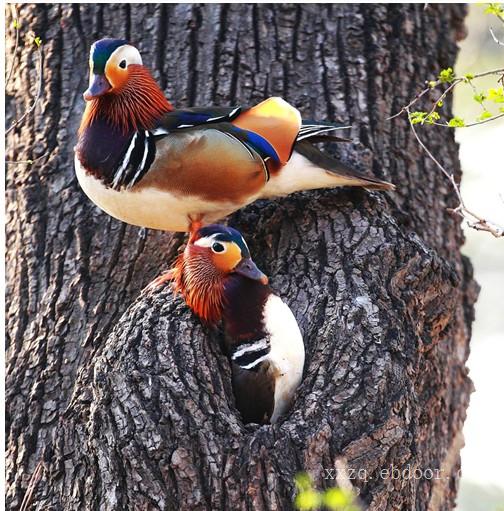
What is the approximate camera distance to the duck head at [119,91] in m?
2.62

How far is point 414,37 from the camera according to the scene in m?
3.55

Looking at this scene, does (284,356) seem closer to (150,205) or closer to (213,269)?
(213,269)

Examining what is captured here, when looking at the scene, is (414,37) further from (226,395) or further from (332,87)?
(226,395)

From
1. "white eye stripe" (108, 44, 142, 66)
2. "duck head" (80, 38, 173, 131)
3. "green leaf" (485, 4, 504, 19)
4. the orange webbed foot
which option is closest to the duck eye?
the orange webbed foot

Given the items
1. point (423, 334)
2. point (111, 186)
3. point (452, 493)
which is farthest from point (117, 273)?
point (452, 493)

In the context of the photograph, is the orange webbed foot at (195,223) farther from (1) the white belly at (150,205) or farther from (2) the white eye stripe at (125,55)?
(2) the white eye stripe at (125,55)

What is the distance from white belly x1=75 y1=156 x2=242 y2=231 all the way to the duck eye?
151mm

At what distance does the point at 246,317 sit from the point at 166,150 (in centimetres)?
51

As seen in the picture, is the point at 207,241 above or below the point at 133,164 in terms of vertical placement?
below

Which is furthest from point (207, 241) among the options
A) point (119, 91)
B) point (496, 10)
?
point (496, 10)

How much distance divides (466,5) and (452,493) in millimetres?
2010

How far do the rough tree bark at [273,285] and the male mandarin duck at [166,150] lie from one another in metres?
0.25

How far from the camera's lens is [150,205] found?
2.62m

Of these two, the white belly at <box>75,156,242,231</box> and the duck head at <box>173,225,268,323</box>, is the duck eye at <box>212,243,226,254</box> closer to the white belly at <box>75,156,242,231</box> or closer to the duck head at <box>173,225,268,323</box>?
the duck head at <box>173,225,268,323</box>
